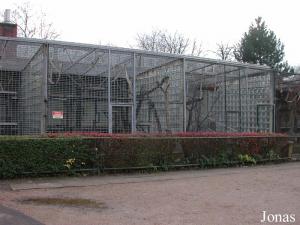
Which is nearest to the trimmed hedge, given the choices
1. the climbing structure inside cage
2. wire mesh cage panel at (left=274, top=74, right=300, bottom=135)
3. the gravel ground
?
the gravel ground

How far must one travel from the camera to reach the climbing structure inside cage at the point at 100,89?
18.1 m

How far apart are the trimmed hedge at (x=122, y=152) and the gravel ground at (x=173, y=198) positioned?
0.73m

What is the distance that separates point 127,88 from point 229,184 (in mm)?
8416

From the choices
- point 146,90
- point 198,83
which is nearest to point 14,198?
point 146,90

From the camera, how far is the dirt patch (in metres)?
9.27

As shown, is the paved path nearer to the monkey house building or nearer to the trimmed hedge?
the trimmed hedge

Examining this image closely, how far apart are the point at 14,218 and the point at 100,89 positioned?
1175 cm

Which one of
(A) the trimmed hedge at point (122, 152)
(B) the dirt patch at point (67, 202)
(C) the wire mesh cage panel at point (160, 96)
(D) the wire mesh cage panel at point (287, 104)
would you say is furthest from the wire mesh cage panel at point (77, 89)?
(D) the wire mesh cage panel at point (287, 104)

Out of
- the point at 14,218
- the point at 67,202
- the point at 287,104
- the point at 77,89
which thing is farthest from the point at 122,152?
the point at 287,104

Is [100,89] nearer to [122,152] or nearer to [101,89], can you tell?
[101,89]

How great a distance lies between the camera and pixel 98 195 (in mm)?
10547

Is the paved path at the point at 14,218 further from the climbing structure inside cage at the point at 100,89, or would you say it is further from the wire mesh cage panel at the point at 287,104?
the wire mesh cage panel at the point at 287,104

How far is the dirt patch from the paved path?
1076mm

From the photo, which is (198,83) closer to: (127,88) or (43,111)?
(127,88)
